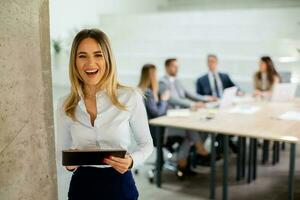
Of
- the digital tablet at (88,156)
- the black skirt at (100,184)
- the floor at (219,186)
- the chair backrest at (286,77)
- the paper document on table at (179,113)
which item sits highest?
the chair backrest at (286,77)

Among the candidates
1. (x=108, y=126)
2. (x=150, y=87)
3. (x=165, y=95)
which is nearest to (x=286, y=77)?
(x=165, y=95)

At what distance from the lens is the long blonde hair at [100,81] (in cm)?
155

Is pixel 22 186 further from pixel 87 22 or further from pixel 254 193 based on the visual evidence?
pixel 87 22

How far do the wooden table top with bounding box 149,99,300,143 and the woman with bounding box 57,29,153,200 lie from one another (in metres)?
1.96

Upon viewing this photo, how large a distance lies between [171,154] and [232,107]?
89cm

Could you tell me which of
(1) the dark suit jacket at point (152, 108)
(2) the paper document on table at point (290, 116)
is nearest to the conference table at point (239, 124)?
(2) the paper document on table at point (290, 116)

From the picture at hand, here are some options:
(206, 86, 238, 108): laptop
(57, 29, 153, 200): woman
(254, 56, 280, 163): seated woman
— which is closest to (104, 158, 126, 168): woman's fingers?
(57, 29, 153, 200): woman

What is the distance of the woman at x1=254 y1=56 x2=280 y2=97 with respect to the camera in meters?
5.37

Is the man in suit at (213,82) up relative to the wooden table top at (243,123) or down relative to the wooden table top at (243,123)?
up

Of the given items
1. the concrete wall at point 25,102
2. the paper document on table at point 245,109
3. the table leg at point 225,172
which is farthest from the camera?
the paper document on table at point 245,109

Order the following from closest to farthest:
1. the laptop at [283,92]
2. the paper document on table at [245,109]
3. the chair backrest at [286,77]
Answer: the paper document on table at [245,109] < the laptop at [283,92] < the chair backrest at [286,77]

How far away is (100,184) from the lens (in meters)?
1.64

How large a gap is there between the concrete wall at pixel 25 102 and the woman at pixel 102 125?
0.33ft

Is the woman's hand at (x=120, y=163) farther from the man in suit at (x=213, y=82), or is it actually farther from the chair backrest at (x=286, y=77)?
the chair backrest at (x=286, y=77)
